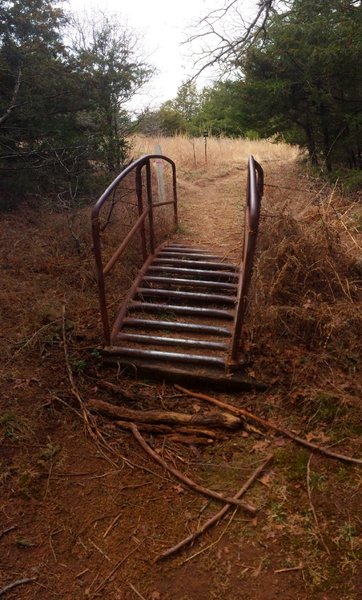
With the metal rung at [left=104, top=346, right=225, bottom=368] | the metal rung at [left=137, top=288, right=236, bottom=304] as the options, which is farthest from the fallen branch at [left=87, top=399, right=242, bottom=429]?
the metal rung at [left=137, top=288, right=236, bottom=304]

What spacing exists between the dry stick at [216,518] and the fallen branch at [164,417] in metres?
0.38

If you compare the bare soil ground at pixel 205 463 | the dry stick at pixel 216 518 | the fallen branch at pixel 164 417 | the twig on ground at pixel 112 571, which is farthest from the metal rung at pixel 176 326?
the twig on ground at pixel 112 571

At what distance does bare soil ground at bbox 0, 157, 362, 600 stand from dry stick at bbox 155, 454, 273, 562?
34 mm

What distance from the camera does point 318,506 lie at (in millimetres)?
2172

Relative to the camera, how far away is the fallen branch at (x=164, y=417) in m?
2.78

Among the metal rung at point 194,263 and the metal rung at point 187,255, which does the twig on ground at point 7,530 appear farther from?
the metal rung at point 187,255

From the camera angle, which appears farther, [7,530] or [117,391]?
[117,391]

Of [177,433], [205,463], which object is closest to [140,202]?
[177,433]

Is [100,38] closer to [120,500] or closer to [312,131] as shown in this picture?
[312,131]

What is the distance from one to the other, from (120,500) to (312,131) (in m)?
8.61

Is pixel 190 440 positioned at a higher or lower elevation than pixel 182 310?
lower

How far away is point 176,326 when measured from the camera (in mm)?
3621

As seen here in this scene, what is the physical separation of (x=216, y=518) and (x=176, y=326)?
175cm

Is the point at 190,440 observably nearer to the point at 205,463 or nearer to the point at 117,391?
the point at 205,463
